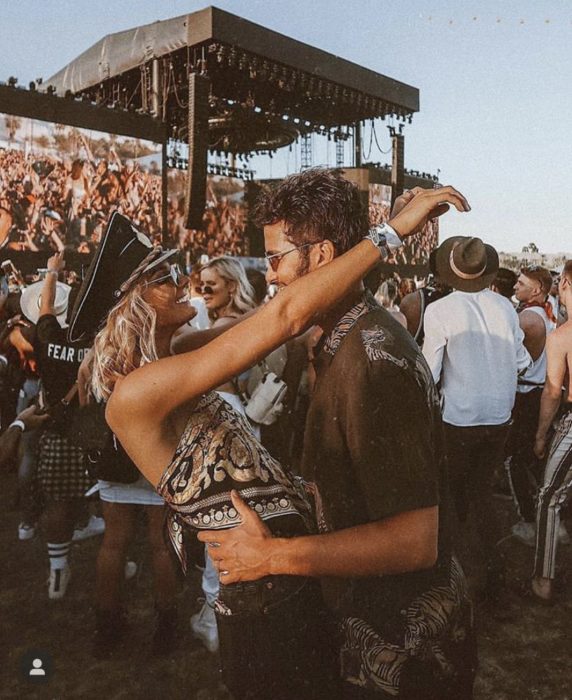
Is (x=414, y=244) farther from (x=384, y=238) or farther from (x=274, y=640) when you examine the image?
(x=274, y=640)

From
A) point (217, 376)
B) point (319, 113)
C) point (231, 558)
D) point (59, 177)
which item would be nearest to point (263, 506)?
point (231, 558)

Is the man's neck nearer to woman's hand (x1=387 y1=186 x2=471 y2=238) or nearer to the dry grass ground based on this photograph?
woman's hand (x1=387 y1=186 x2=471 y2=238)

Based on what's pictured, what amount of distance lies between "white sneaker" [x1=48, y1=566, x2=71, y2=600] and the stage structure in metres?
12.5

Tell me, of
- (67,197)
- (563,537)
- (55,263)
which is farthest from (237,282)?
(67,197)

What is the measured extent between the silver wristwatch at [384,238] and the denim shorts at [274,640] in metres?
0.75

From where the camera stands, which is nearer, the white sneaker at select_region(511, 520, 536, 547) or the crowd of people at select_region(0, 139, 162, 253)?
the white sneaker at select_region(511, 520, 536, 547)

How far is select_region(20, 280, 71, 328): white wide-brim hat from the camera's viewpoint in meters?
4.30

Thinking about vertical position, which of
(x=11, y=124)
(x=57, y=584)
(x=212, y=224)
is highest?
(x=11, y=124)

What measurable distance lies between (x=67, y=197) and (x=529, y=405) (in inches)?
611

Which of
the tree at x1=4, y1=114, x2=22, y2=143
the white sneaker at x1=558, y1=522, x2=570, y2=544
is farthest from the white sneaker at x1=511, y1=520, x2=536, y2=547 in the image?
the tree at x1=4, y1=114, x2=22, y2=143

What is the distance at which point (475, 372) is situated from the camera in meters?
3.56

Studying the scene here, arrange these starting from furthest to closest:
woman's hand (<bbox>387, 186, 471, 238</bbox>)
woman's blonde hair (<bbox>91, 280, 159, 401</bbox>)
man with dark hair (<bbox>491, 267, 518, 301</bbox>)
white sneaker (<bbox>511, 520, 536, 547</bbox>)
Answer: man with dark hair (<bbox>491, 267, 518, 301</bbox>) < white sneaker (<bbox>511, 520, 536, 547</bbox>) < woman's blonde hair (<bbox>91, 280, 159, 401</bbox>) < woman's hand (<bbox>387, 186, 471, 238</bbox>)

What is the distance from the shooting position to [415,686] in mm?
1356

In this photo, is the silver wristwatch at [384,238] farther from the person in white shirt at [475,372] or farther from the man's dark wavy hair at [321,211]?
the person in white shirt at [475,372]
